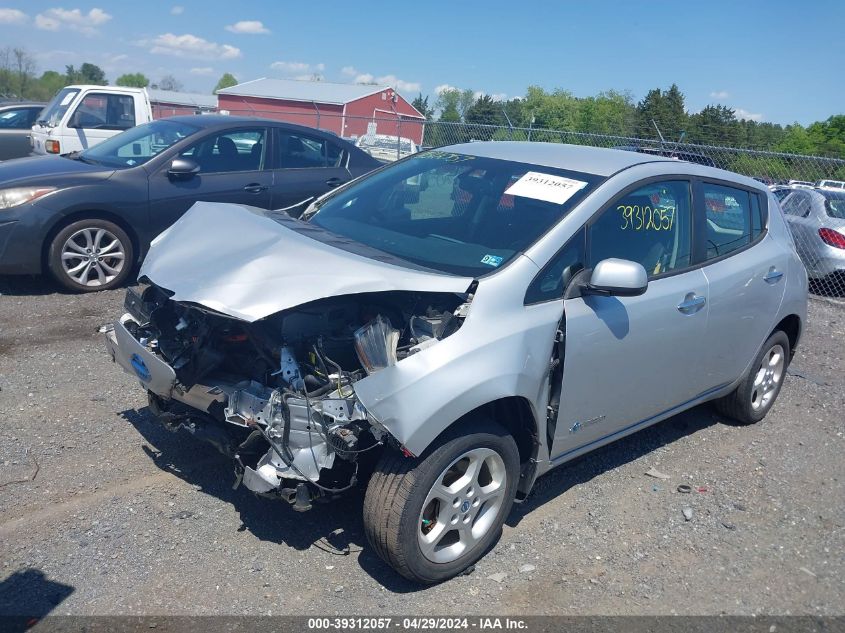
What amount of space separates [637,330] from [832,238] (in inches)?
334

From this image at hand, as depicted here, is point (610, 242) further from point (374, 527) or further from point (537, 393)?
point (374, 527)

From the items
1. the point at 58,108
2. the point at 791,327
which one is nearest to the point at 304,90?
the point at 58,108

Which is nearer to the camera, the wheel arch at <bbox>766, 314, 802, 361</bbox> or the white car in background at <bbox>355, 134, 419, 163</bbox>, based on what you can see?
the wheel arch at <bbox>766, 314, 802, 361</bbox>

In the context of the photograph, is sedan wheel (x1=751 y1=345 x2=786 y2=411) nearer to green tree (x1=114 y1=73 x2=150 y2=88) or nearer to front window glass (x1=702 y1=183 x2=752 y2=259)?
front window glass (x1=702 y1=183 x2=752 y2=259)

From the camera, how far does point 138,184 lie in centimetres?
738

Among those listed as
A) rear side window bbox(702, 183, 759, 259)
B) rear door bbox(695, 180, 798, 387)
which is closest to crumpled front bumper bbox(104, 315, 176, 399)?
rear door bbox(695, 180, 798, 387)

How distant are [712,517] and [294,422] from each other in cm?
257

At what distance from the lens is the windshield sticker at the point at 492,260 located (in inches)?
141

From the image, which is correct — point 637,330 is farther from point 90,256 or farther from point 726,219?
point 90,256

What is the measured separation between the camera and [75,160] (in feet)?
26.0

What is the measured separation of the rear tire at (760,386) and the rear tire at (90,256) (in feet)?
18.3

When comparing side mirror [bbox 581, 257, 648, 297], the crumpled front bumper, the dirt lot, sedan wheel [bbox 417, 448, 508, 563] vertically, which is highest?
side mirror [bbox 581, 257, 648, 297]

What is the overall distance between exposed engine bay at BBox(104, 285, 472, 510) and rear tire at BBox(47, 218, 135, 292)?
377 cm

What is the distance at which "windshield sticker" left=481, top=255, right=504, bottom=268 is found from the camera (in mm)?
3570
